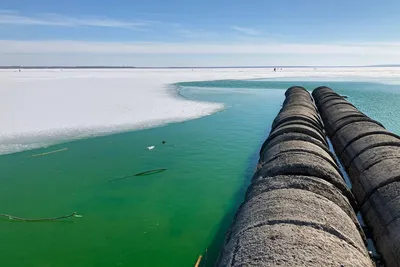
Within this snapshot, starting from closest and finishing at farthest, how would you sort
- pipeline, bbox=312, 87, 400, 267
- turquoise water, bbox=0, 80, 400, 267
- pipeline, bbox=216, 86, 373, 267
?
pipeline, bbox=216, 86, 373, 267
pipeline, bbox=312, 87, 400, 267
turquoise water, bbox=0, 80, 400, 267

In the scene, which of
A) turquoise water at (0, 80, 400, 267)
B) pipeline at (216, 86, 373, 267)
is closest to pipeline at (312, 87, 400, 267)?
pipeline at (216, 86, 373, 267)

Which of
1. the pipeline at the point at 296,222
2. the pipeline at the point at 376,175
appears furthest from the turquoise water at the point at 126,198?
the pipeline at the point at 376,175

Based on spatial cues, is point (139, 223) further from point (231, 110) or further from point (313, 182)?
point (231, 110)

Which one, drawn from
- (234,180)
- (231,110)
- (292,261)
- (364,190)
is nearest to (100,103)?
(231,110)

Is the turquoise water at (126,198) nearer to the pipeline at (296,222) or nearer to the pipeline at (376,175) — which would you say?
the pipeline at (296,222)

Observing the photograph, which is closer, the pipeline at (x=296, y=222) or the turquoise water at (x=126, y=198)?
the pipeline at (x=296, y=222)

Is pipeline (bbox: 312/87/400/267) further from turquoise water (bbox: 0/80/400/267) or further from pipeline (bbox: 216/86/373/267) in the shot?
turquoise water (bbox: 0/80/400/267)
